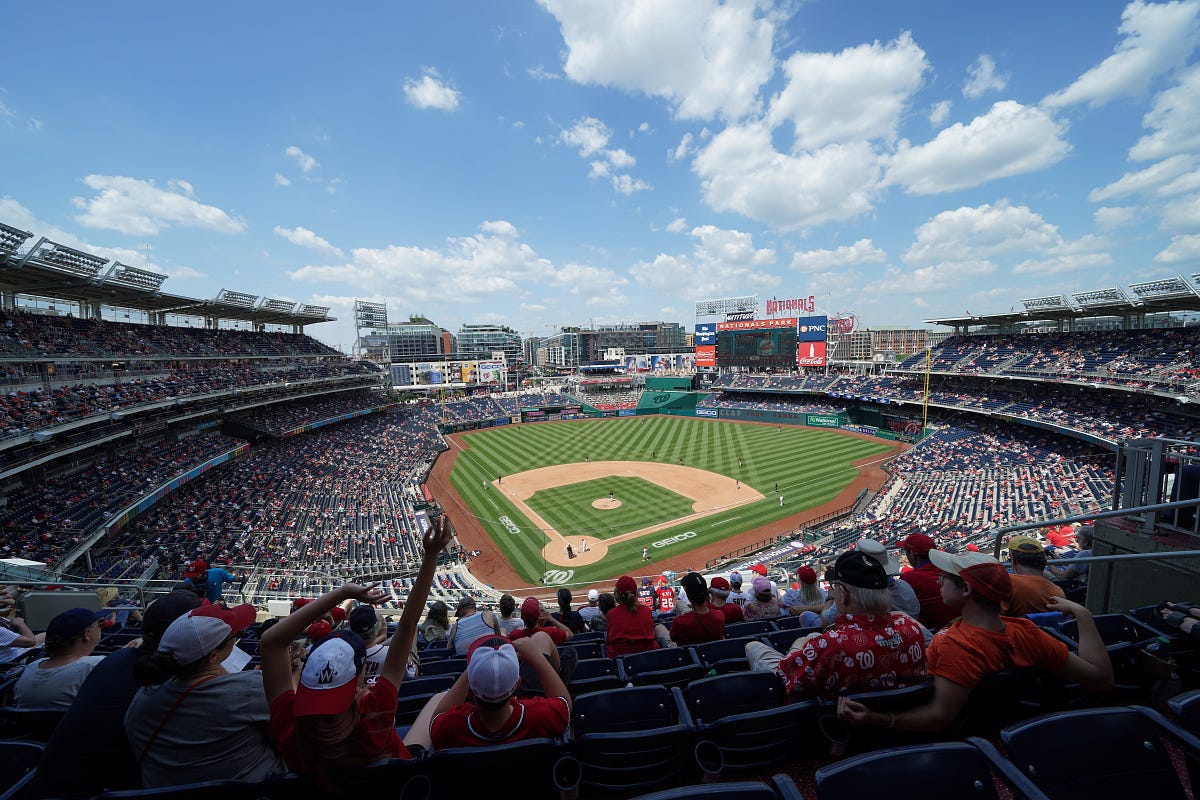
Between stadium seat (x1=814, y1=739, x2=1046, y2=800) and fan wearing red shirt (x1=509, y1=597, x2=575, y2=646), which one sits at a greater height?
stadium seat (x1=814, y1=739, x2=1046, y2=800)

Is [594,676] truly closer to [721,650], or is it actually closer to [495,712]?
[721,650]

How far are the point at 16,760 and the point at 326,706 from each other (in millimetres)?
2306

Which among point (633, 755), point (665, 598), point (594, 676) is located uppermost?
point (633, 755)

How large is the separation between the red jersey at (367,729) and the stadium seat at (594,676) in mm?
1938

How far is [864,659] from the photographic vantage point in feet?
9.51

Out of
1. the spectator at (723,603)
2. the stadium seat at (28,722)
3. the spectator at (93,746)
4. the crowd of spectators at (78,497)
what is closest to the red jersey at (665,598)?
the spectator at (723,603)

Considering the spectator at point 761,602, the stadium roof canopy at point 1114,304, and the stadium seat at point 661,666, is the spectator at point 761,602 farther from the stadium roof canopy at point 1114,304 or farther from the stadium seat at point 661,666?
the stadium roof canopy at point 1114,304

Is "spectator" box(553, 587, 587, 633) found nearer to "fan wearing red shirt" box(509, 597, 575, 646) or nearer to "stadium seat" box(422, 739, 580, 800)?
"fan wearing red shirt" box(509, 597, 575, 646)

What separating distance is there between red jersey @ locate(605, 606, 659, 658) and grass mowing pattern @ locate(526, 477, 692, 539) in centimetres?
2100

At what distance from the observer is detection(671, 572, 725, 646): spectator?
5.28 metres

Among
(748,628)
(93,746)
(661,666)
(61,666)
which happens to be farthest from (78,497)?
(748,628)

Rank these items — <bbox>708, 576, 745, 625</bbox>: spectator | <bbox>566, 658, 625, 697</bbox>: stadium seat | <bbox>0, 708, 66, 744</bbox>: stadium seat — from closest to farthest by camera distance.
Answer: <bbox>0, 708, 66, 744</bbox>: stadium seat
<bbox>566, 658, 625, 697</bbox>: stadium seat
<bbox>708, 576, 745, 625</bbox>: spectator

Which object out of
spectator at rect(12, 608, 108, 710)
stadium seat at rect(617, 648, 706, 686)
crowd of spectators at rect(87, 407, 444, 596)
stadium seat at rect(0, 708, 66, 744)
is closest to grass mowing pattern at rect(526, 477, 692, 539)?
Result: crowd of spectators at rect(87, 407, 444, 596)

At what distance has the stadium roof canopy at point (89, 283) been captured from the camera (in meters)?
21.6
